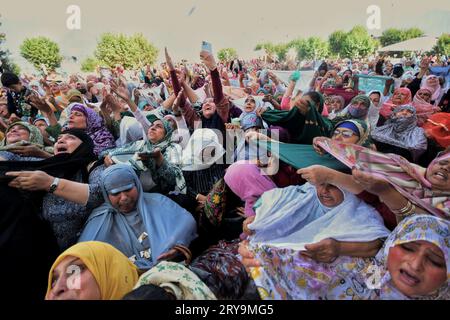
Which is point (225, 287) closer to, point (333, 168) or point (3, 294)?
point (333, 168)

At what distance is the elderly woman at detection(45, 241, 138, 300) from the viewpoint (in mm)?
1291

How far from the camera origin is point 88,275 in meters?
1.32

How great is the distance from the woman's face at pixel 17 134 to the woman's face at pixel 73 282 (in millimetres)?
1556

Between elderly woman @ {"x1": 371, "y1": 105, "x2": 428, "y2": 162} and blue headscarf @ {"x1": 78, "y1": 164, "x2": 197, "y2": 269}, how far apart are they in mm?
2188

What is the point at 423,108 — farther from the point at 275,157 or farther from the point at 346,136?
the point at 275,157

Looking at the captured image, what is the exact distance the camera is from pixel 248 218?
1.94 m

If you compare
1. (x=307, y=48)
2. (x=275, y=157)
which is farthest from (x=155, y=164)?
(x=307, y=48)

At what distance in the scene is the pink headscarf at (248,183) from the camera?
2.00m

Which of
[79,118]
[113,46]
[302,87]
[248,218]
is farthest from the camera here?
[113,46]

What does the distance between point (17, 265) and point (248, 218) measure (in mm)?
1429

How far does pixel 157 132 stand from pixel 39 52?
35101 mm

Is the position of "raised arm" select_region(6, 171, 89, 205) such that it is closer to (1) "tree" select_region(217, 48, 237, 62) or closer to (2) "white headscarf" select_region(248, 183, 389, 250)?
(2) "white headscarf" select_region(248, 183, 389, 250)
